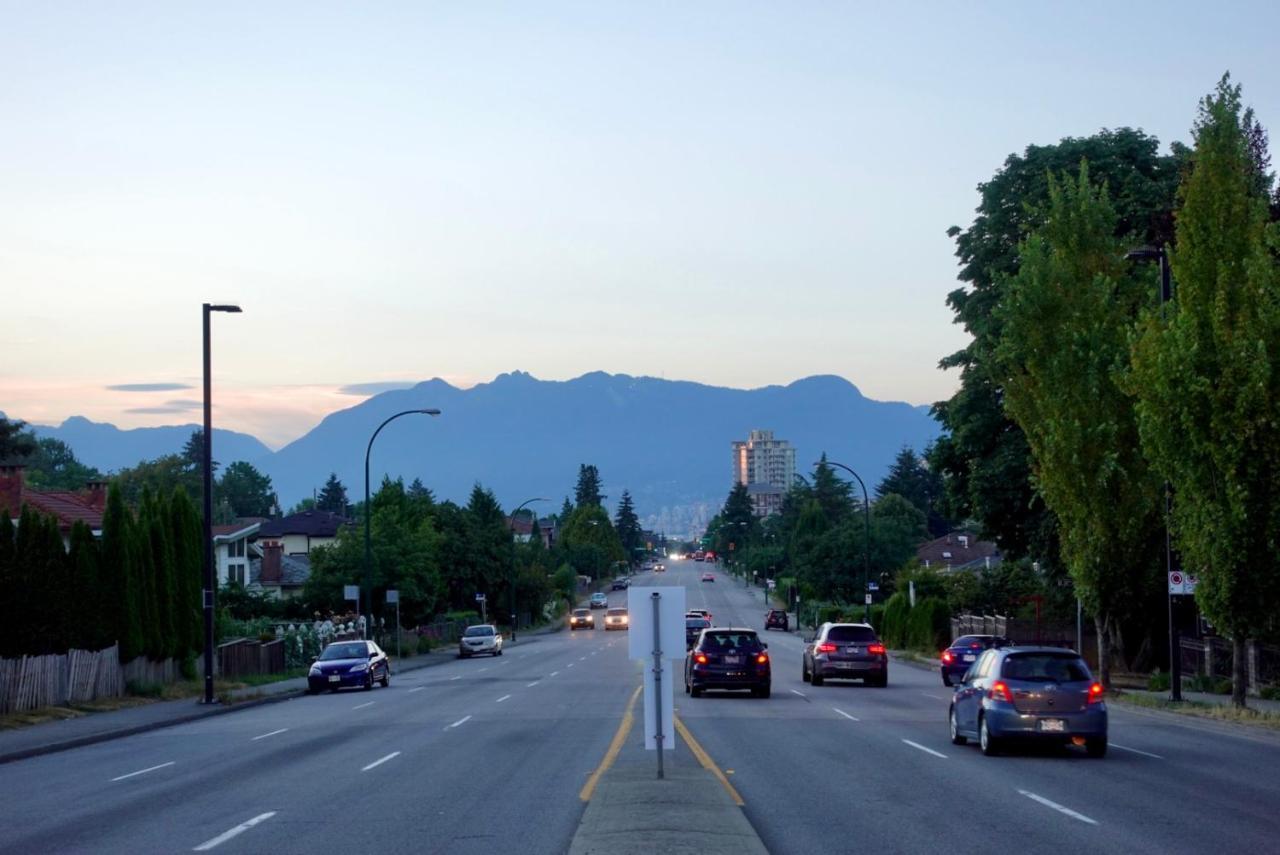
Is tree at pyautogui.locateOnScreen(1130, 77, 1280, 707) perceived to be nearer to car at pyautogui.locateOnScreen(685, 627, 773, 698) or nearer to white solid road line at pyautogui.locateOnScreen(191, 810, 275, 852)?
car at pyautogui.locateOnScreen(685, 627, 773, 698)

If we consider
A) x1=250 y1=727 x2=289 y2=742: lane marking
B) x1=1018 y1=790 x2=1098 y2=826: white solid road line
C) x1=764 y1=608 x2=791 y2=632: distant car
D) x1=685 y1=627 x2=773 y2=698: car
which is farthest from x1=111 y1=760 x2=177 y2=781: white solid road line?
x1=764 y1=608 x2=791 y2=632: distant car

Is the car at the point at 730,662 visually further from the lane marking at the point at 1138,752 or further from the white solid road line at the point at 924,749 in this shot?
the lane marking at the point at 1138,752

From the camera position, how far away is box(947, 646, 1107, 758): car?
2045cm

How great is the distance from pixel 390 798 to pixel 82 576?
2212 cm

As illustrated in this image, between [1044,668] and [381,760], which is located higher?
[1044,668]

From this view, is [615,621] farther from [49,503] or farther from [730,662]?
[730,662]

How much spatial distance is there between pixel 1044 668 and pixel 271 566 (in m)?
80.1

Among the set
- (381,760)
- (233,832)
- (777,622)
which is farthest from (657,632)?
(777,622)

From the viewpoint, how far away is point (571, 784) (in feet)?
57.4

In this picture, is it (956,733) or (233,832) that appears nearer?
(233,832)

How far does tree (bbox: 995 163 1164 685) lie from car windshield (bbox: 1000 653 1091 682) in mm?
14053

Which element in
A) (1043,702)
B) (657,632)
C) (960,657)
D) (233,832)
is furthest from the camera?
(960,657)

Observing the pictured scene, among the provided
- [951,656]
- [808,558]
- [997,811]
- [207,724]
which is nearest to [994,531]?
[951,656]

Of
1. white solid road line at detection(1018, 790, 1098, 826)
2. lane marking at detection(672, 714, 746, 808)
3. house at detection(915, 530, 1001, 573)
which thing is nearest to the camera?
white solid road line at detection(1018, 790, 1098, 826)
